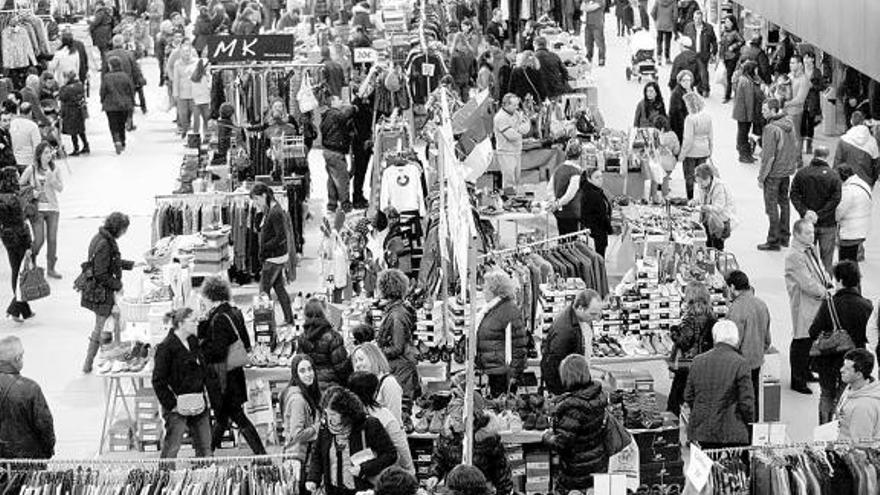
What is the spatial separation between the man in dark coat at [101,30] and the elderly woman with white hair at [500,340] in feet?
53.9

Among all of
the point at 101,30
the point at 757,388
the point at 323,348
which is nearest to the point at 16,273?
the point at 323,348

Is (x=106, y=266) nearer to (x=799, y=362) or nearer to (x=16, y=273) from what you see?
(x=16, y=273)

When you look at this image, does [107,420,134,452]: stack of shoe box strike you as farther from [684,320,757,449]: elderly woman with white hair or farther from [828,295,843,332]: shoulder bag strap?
[828,295,843,332]: shoulder bag strap

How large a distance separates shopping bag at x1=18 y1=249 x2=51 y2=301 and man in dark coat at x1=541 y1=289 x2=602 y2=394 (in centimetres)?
561

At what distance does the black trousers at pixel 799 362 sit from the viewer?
13828 millimetres

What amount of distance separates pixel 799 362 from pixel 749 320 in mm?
1555

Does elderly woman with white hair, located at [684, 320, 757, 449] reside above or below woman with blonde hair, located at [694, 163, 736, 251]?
below

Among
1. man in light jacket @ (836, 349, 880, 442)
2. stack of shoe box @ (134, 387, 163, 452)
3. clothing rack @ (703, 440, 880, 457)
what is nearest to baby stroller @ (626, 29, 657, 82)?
stack of shoe box @ (134, 387, 163, 452)

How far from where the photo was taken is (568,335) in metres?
12.2

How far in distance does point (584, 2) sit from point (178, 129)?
6551 mm

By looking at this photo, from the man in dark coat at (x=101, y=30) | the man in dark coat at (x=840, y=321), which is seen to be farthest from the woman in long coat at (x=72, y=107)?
the man in dark coat at (x=840, y=321)

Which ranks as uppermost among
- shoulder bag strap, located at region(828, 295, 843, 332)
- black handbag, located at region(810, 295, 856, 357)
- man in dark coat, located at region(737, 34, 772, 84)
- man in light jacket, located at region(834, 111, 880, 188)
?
man in dark coat, located at region(737, 34, 772, 84)

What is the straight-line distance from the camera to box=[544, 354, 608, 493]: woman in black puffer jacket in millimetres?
10906

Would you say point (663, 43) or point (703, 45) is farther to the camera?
point (663, 43)
